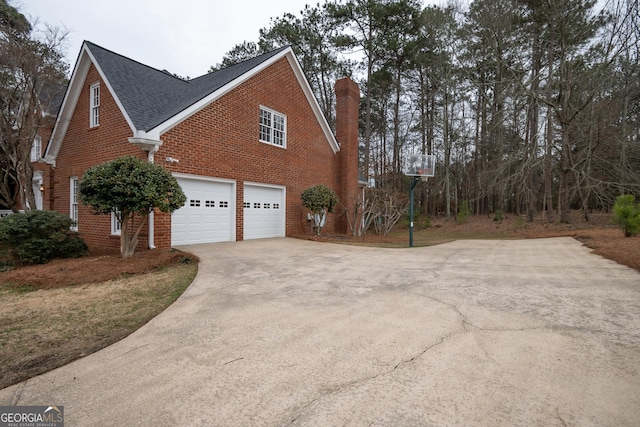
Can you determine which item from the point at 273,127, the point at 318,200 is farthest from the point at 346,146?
the point at 318,200

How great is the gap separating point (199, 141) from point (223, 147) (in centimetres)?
87

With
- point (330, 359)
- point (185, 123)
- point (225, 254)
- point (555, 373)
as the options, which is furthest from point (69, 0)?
point (555, 373)

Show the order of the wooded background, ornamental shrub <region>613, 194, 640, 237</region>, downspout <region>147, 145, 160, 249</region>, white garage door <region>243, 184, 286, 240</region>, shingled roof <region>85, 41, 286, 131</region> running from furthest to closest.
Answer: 1. the wooded background
2. white garage door <region>243, 184, 286, 240</region>
3. ornamental shrub <region>613, 194, 640, 237</region>
4. shingled roof <region>85, 41, 286, 131</region>
5. downspout <region>147, 145, 160, 249</region>

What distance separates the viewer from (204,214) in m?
9.70

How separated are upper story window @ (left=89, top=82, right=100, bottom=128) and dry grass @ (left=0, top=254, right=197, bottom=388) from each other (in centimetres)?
614

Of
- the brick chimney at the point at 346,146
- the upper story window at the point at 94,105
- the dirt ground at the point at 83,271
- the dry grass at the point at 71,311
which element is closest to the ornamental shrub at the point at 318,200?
the brick chimney at the point at 346,146

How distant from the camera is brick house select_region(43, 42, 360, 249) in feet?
29.1

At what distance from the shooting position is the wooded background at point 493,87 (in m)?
13.1

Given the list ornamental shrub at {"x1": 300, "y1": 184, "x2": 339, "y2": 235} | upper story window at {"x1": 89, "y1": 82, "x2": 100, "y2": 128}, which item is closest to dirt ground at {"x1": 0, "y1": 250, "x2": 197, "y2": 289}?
upper story window at {"x1": 89, "y1": 82, "x2": 100, "y2": 128}

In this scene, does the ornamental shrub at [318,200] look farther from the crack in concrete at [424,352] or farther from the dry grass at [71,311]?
the crack in concrete at [424,352]

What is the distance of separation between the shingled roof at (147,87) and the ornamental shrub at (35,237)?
311cm

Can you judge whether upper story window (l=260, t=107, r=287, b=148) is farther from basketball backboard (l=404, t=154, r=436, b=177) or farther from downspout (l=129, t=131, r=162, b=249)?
basketball backboard (l=404, t=154, r=436, b=177)

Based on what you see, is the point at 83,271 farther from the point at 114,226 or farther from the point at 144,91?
the point at 144,91

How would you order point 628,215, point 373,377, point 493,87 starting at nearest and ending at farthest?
point 373,377, point 628,215, point 493,87
